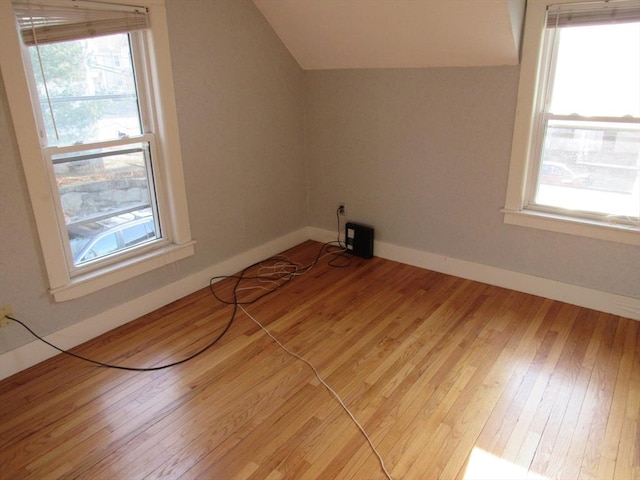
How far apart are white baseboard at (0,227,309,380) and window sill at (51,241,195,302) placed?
0.18 metres

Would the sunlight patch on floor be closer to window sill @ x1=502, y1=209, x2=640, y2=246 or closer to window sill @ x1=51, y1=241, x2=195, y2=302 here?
window sill @ x1=502, y1=209, x2=640, y2=246

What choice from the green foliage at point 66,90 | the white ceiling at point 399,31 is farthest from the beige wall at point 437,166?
the green foliage at point 66,90

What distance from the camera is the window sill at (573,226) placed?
2.76 m

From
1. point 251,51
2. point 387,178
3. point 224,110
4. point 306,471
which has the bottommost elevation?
point 306,471

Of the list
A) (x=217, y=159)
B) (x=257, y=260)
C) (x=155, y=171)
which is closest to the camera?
(x=155, y=171)

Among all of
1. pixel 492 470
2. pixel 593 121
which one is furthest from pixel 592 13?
pixel 492 470

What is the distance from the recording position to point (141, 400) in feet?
7.52

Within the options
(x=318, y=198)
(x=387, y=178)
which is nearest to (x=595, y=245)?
(x=387, y=178)

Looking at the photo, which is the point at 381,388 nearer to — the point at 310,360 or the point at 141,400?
the point at 310,360

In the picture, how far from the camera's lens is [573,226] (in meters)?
2.93

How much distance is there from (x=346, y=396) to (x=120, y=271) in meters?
1.60

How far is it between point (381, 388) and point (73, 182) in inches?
80.5

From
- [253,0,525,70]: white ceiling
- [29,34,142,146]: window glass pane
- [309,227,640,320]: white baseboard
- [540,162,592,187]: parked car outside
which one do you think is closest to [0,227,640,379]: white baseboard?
[309,227,640,320]: white baseboard

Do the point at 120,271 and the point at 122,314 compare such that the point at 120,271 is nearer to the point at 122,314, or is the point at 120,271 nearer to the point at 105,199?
the point at 122,314
